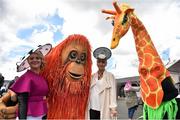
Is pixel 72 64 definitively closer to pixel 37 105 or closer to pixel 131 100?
pixel 37 105

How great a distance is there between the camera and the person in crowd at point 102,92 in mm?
3631

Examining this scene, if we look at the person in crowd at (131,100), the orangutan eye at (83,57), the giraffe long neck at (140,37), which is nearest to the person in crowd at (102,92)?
the orangutan eye at (83,57)

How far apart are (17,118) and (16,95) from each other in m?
0.26

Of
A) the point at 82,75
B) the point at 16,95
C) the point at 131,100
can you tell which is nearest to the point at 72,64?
the point at 82,75

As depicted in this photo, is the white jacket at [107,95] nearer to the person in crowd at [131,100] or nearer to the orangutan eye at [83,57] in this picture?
the orangutan eye at [83,57]

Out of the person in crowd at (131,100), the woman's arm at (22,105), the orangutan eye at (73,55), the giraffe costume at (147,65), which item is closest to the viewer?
the woman's arm at (22,105)

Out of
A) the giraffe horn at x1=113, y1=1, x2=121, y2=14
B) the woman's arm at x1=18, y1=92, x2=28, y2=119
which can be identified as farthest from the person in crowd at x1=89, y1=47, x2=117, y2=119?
the woman's arm at x1=18, y1=92, x2=28, y2=119

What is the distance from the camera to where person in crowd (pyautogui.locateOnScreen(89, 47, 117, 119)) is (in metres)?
3.63

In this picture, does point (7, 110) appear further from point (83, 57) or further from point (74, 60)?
point (83, 57)

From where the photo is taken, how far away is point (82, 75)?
11.9 ft

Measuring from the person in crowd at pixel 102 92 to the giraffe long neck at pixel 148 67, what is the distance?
346mm

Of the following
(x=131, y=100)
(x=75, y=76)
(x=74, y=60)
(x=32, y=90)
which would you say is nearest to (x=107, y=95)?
(x=75, y=76)

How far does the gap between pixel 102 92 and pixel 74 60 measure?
1.53ft

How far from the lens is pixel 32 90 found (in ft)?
10.7
